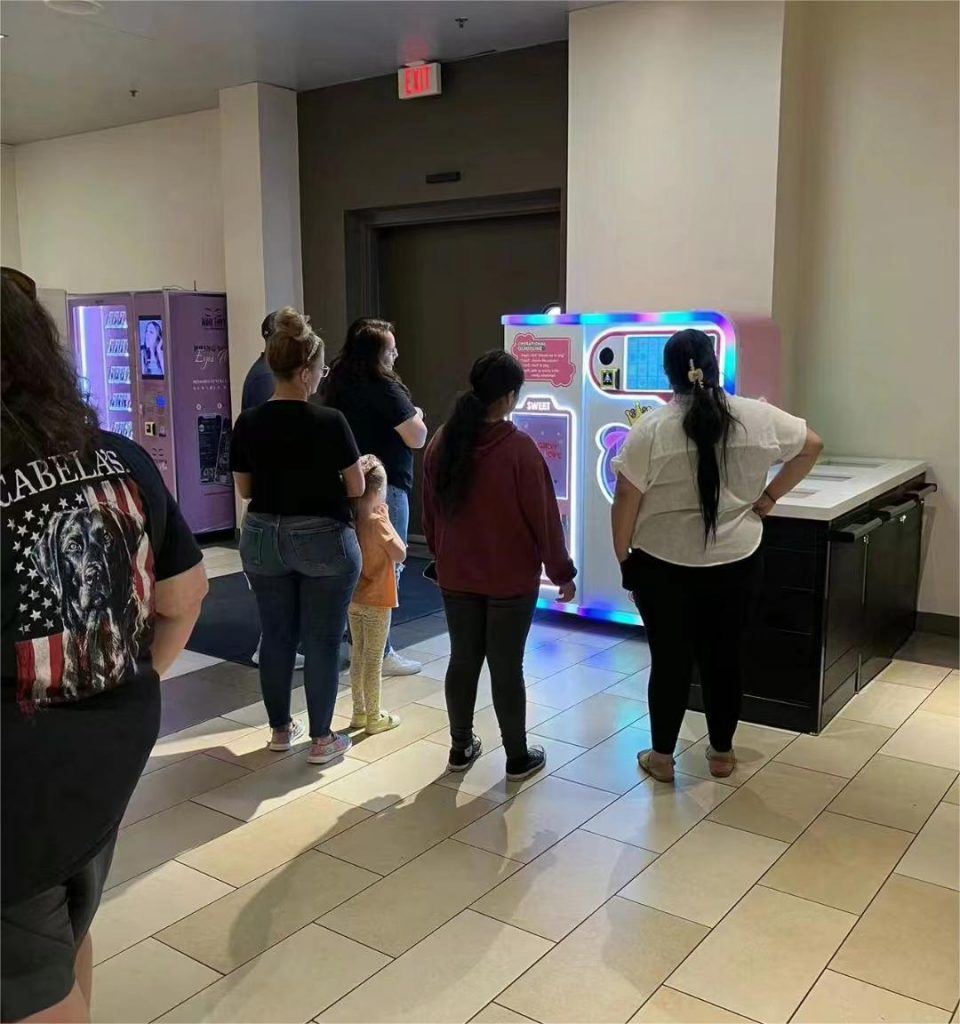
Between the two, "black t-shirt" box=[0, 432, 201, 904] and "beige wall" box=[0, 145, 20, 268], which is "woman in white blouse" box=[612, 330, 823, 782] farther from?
"beige wall" box=[0, 145, 20, 268]

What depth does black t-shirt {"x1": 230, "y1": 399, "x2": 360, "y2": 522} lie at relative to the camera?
119 inches

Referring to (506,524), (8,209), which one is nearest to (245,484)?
(506,524)

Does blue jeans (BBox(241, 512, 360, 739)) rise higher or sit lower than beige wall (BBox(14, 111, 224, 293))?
lower

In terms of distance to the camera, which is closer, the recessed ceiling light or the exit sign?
the recessed ceiling light

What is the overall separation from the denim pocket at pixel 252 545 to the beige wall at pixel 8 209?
6.36 metres

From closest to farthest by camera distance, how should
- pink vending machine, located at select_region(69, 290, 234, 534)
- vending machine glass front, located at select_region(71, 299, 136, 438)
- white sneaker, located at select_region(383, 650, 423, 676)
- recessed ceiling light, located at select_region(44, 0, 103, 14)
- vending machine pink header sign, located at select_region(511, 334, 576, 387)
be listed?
1. white sneaker, located at select_region(383, 650, 423, 676)
2. vending machine pink header sign, located at select_region(511, 334, 576, 387)
3. recessed ceiling light, located at select_region(44, 0, 103, 14)
4. pink vending machine, located at select_region(69, 290, 234, 534)
5. vending machine glass front, located at select_region(71, 299, 136, 438)

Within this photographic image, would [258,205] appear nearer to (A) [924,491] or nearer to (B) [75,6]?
(B) [75,6]

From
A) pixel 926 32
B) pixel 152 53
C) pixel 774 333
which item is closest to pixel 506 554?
pixel 774 333

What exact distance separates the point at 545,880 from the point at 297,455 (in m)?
1.44

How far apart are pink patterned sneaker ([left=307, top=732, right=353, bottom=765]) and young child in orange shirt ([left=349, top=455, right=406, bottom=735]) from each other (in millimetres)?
231

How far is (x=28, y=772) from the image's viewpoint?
4.30 ft

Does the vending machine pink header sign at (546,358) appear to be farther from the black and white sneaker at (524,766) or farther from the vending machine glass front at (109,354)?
the vending machine glass front at (109,354)

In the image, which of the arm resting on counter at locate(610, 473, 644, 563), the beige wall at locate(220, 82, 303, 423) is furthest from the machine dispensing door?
the beige wall at locate(220, 82, 303, 423)

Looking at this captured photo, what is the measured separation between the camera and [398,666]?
13.9ft
